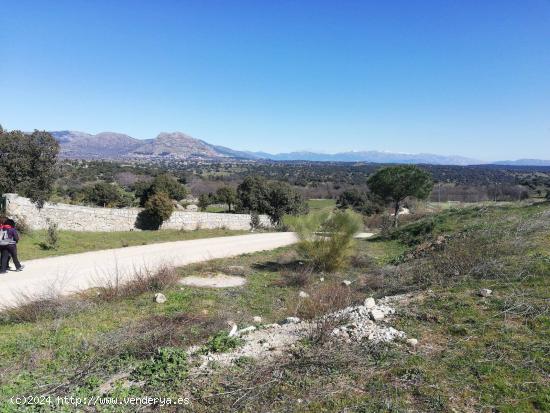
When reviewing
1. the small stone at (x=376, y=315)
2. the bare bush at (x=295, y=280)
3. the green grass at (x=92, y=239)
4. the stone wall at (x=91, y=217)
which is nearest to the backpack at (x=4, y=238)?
the green grass at (x=92, y=239)

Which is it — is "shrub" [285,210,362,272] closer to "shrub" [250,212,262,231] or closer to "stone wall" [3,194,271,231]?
"stone wall" [3,194,271,231]

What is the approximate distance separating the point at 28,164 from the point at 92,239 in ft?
21.2

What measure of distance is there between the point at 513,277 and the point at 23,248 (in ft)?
48.6

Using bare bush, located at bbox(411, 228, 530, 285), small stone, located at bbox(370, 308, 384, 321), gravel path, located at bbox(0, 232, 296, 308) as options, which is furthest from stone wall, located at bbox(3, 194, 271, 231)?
bare bush, located at bbox(411, 228, 530, 285)

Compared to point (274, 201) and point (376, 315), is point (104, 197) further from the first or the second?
point (376, 315)

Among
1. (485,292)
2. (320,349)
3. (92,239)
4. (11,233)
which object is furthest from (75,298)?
(92,239)

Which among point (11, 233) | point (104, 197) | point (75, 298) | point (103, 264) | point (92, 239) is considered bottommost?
point (104, 197)

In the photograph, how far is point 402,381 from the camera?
4.29 meters

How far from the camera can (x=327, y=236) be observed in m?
12.7

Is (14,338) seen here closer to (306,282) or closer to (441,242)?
(306,282)

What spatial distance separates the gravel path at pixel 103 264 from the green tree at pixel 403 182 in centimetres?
1193

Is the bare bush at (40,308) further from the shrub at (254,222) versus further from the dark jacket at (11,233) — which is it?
the shrub at (254,222)

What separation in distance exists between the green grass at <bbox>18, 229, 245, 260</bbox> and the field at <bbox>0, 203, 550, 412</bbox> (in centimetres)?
596

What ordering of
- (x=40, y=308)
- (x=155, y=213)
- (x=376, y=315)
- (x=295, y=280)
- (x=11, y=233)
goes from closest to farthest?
(x=376, y=315), (x=40, y=308), (x=11, y=233), (x=295, y=280), (x=155, y=213)
